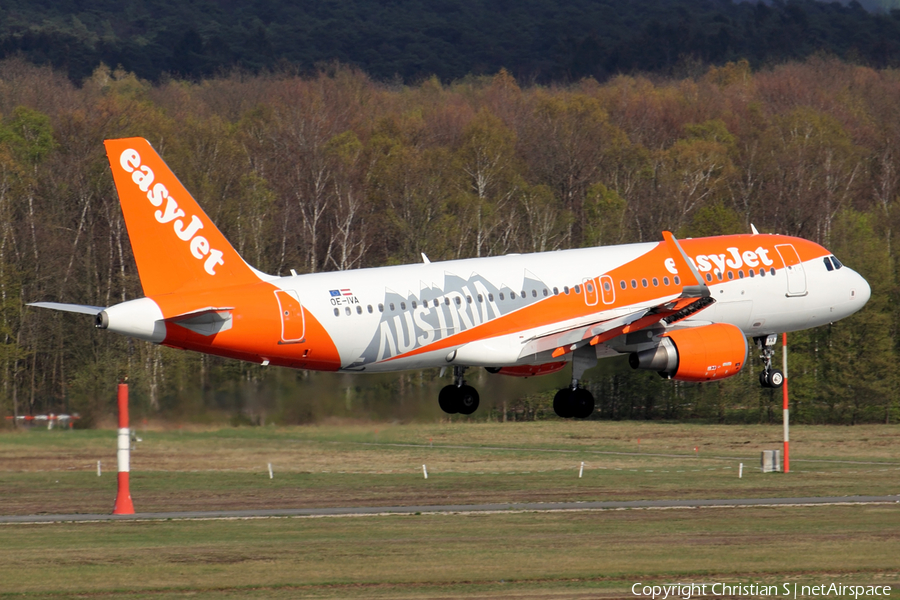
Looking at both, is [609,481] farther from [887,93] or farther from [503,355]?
[887,93]

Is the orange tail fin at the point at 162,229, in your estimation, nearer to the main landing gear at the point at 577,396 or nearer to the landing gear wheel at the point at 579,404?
the main landing gear at the point at 577,396

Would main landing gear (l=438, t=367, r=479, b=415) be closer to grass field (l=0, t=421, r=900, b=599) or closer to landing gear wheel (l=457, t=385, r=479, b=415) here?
landing gear wheel (l=457, t=385, r=479, b=415)

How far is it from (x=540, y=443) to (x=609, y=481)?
65.0 feet

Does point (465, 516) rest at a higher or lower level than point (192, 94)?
lower

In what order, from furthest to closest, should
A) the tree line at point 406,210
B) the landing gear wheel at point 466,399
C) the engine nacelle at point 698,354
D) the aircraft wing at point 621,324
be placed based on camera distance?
1. the tree line at point 406,210
2. the landing gear wheel at point 466,399
3. the engine nacelle at point 698,354
4. the aircraft wing at point 621,324

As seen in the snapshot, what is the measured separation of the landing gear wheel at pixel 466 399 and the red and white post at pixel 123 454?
10182 millimetres

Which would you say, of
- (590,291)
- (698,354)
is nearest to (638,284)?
(590,291)

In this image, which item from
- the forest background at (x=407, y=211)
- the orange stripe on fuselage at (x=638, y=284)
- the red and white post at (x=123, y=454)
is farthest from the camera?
the forest background at (x=407, y=211)

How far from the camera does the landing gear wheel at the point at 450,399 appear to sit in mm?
44469

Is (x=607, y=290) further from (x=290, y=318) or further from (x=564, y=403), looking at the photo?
(x=290, y=318)

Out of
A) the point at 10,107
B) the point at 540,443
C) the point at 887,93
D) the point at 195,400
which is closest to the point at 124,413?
the point at 195,400

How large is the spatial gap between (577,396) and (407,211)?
5307 centimetres

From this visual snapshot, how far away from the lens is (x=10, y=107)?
134 meters

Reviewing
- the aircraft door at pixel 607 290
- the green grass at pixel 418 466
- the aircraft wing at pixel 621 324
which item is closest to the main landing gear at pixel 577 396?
the aircraft wing at pixel 621 324
